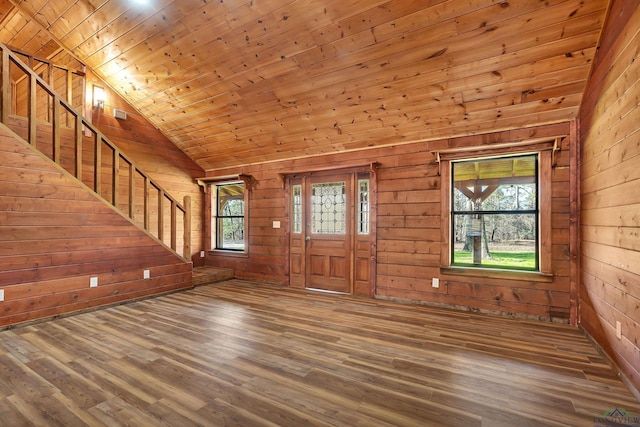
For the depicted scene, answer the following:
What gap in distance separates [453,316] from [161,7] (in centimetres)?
470

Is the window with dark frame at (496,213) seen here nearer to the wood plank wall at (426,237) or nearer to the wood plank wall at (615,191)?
the wood plank wall at (426,237)

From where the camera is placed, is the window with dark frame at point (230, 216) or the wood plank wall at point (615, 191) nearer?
the wood plank wall at point (615, 191)

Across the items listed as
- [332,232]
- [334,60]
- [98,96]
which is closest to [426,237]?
[332,232]

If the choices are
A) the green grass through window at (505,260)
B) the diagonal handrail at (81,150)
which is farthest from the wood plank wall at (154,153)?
the green grass through window at (505,260)

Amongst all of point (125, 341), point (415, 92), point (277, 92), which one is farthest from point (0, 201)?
point (415, 92)

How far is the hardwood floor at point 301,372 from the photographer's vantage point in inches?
67.2

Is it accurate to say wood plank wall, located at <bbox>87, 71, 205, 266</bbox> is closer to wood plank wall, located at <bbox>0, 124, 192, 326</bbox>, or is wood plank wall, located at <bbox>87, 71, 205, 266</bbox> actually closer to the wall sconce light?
the wall sconce light

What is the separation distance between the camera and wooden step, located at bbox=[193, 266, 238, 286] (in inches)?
201

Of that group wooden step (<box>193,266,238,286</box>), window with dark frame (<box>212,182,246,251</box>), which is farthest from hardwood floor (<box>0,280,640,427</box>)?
window with dark frame (<box>212,182,246,251</box>)

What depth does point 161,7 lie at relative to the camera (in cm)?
312

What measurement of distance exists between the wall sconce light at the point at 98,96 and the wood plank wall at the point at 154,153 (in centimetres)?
7

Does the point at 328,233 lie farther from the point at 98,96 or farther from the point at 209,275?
the point at 98,96

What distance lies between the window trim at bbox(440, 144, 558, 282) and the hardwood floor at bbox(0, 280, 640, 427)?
1.80 feet

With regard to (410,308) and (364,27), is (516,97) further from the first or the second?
(410,308)
